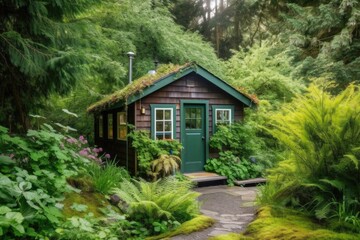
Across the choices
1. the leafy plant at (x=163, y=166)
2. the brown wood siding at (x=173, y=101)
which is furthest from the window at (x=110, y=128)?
the leafy plant at (x=163, y=166)

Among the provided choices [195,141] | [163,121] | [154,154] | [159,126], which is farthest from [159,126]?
[195,141]

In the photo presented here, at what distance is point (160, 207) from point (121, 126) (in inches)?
186

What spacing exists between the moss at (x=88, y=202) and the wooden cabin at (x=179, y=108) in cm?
266

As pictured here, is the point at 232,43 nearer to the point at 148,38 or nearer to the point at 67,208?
the point at 148,38

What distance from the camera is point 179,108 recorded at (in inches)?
346

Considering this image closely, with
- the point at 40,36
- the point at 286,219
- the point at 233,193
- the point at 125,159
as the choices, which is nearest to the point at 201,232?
the point at 286,219

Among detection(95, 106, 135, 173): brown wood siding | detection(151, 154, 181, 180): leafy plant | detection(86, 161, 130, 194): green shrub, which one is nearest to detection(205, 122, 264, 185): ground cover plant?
detection(151, 154, 181, 180): leafy plant

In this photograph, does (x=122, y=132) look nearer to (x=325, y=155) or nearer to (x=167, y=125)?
(x=167, y=125)

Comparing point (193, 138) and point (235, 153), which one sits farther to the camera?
point (235, 153)

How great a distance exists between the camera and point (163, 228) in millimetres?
4352

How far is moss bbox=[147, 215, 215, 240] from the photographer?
4.15m

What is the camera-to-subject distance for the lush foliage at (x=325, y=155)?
3.70 m

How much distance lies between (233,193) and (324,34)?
10093mm

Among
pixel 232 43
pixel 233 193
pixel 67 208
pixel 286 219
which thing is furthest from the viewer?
pixel 232 43
